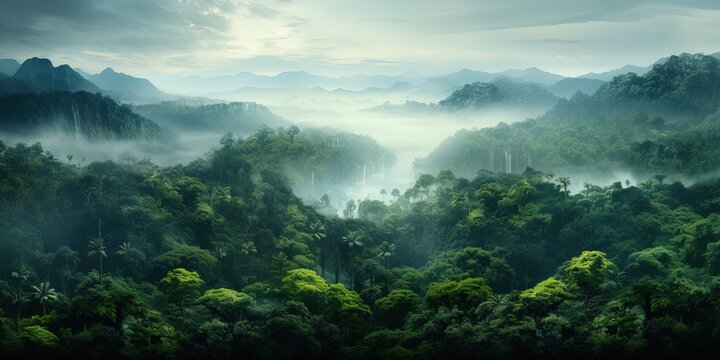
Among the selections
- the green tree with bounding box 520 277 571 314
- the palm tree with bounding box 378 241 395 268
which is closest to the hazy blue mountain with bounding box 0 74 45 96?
the palm tree with bounding box 378 241 395 268

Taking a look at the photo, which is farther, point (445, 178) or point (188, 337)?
point (445, 178)

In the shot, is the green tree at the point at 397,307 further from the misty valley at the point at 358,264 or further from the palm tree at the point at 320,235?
the palm tree at the point at 320,235

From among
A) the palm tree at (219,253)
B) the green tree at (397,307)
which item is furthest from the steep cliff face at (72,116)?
the green tree at (397,307)

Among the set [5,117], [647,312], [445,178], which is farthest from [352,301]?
[5,117]

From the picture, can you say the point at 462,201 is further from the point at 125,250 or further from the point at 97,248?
the point at 97,248

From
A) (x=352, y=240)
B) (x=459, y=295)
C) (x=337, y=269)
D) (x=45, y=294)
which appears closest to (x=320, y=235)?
(x=352, y=240)

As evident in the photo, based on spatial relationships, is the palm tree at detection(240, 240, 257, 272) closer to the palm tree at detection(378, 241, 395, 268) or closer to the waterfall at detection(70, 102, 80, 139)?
the palm tree at detection(378, 241, 395, 268)

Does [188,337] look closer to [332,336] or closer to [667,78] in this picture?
[332,336]
